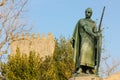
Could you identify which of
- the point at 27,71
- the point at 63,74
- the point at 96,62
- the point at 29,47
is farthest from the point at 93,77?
the point at 29,47

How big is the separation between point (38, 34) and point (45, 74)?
24.6 feet

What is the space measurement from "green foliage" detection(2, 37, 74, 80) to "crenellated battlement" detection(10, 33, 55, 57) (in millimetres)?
2698

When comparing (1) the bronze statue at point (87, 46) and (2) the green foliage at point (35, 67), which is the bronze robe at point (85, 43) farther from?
(2) the green foliage at point (35, 67)

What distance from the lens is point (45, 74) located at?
26703 mm

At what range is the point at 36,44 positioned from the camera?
110ft

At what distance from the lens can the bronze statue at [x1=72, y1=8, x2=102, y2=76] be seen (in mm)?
11758

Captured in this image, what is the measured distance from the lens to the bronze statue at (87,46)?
11.8 metres

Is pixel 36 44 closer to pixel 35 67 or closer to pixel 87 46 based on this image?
pixel 35 67

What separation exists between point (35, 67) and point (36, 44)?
793cm

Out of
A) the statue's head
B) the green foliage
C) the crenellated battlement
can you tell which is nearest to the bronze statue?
the statue's head

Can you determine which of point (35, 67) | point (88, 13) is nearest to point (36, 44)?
point (35, 67)

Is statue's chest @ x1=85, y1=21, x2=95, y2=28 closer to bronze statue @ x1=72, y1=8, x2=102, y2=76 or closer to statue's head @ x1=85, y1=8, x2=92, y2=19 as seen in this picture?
bronze statue @ x1=72, y1=8, x2=102, y2=76

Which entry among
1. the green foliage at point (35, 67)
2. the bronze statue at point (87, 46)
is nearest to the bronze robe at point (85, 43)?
the bronze statue at point (87, 46)

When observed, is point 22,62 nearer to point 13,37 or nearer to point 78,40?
point 13,37
